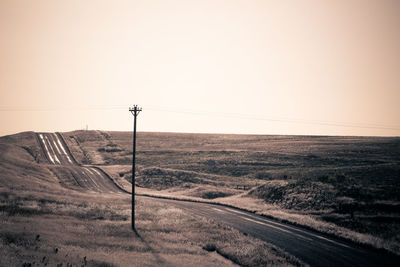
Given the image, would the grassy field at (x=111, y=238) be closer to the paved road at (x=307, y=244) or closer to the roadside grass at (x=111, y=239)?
the roadside grass at (x=111, y=239)

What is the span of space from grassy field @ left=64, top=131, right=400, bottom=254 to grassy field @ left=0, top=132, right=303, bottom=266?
9.93 m

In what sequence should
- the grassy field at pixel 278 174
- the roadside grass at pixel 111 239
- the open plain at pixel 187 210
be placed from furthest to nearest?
the grassy field at pixel 278 174 < the open plain at pixel 187 210 < the roadside grass at pixel 111 239

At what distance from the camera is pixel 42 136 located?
110562 mm

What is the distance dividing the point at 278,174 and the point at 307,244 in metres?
39.3

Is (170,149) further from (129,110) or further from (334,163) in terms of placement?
(129,110)

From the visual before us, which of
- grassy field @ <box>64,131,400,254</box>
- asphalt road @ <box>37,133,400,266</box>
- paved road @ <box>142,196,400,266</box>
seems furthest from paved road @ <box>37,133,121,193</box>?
paved road @ <box>142,196,400,266</box>

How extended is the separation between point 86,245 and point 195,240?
8143 millimetres

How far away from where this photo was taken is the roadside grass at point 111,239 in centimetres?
1567

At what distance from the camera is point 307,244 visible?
74.4ft

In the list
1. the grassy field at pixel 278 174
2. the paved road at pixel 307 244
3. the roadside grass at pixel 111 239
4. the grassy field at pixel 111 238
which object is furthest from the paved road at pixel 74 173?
the paved road at pixel 307 244

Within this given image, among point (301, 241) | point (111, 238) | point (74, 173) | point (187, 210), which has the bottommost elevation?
point (74, 173)

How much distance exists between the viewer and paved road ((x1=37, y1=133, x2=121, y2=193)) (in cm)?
5444

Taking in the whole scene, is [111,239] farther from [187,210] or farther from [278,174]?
Result: [278,174]

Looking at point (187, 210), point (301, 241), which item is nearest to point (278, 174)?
point (187, 210)
